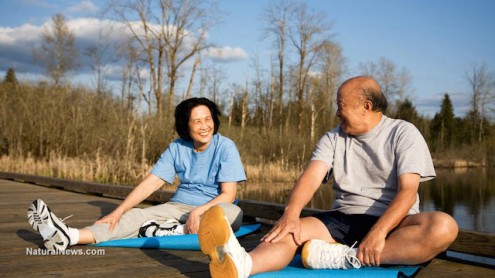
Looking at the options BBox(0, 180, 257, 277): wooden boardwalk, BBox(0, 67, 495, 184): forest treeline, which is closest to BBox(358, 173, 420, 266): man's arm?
BBox(0, 180, 257, 277): wooden boardwalk

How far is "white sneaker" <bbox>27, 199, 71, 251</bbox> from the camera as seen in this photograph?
2959 mm

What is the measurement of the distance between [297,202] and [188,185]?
129 centimetres

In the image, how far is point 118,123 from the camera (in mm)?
13234

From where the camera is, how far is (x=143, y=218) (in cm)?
347

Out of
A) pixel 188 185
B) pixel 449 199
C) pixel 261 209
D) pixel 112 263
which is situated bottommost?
pixel 449 199

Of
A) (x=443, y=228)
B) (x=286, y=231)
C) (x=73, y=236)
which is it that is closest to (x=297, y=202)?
(x=286, y=231)

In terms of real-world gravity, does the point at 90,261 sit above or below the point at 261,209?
below

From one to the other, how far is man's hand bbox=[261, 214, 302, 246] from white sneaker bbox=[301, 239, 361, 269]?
69mm

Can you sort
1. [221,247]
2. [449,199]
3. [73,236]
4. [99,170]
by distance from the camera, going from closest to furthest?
[221,247] → [73,236] → [99,170] → [449,199]

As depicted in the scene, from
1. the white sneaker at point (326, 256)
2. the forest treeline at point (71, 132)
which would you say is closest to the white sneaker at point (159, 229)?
the white sneaker at point (326, 256)

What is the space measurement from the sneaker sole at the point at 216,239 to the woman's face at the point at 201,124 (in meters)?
1.34

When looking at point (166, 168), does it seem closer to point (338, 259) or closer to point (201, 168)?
point (201, 168)

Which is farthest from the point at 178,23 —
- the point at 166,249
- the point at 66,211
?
the point at 166,249

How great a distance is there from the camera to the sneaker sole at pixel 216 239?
2146mm
